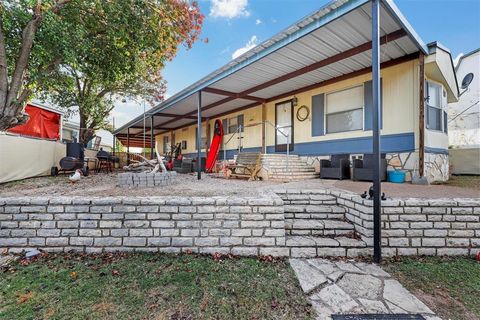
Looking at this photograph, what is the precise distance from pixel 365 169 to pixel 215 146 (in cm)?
654

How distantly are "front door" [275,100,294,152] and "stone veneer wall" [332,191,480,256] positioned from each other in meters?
4.77

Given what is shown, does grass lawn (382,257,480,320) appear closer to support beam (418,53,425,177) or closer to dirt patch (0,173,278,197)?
dirt patch (0,173,278,197)

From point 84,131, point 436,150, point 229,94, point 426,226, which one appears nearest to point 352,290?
point 426,226

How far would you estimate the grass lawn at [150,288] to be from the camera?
1.56 metres

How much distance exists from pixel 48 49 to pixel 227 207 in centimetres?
499

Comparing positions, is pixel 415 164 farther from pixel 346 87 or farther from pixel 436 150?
pixel 346 87

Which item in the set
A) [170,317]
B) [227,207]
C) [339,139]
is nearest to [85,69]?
[227,207]

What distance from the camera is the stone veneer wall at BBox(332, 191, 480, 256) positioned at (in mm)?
2461

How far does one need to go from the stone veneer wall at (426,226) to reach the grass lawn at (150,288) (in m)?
1.35

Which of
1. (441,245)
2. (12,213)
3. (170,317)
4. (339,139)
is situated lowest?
(170,317)

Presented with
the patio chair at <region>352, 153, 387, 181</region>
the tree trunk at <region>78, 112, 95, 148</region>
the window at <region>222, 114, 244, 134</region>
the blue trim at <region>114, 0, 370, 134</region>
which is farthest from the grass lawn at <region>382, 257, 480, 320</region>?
the tree trunk at <region>78, 112, 95, 148</region>

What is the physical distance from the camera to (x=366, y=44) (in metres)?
4.31

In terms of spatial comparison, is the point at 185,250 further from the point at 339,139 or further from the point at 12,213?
the point at 339,139

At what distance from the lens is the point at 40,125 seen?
6762 millimetres
